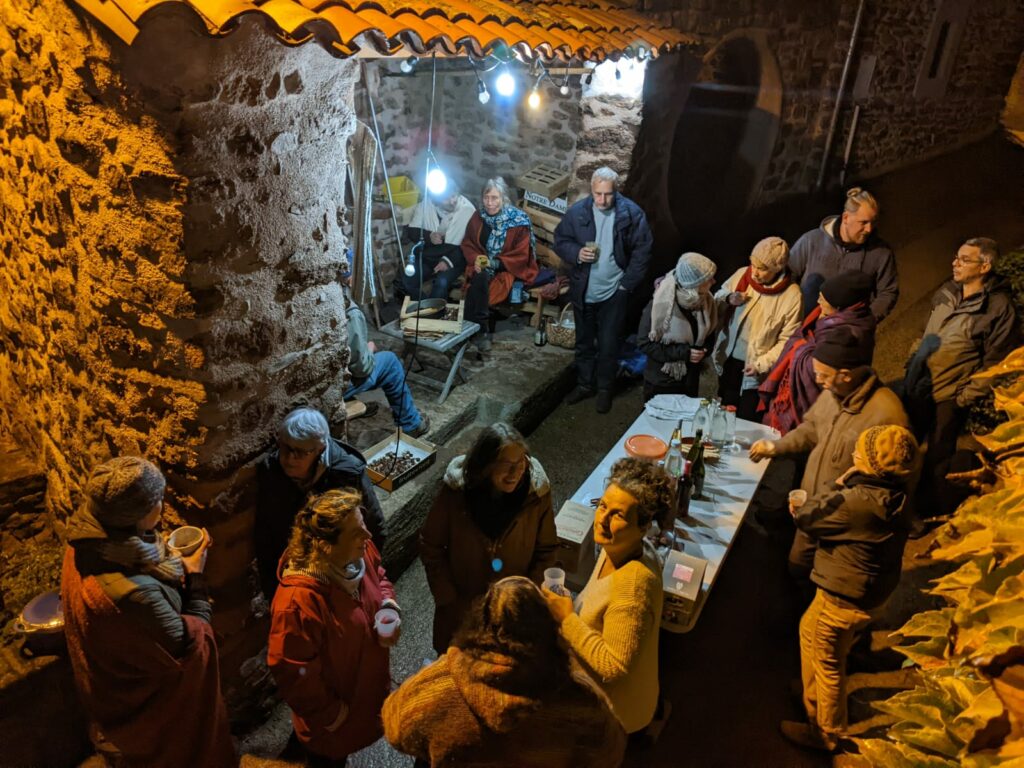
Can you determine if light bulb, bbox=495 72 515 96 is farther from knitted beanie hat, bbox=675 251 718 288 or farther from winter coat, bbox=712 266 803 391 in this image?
winter coat, bbox=712 266 803 391

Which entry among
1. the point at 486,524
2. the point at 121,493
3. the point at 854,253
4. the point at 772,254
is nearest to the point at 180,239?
the point at 121,493

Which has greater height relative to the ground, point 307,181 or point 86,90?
point 86,90

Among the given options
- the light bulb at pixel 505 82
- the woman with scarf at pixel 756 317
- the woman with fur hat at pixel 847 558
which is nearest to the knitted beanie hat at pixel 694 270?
the woman with scarf at pixel 756 317

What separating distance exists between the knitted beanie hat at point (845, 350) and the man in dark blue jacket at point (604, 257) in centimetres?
266

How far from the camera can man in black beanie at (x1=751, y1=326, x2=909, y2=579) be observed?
371cm

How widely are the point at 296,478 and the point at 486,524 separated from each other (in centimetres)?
91

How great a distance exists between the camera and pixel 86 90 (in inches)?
106

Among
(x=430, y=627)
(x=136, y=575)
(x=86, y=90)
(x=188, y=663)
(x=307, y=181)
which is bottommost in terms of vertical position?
(x=430, y=627)

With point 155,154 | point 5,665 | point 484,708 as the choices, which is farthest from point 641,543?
point 5,665

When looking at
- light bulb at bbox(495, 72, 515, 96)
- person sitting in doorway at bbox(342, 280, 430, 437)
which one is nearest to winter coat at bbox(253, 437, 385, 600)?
person sitting in doorway at bbox(342, 280, 430, 437)

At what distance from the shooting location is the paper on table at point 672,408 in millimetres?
4812

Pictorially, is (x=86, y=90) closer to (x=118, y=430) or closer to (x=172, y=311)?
(x=172, y=311)

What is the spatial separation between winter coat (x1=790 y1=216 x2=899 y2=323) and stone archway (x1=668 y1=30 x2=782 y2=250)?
3061 mm

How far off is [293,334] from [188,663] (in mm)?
1498
